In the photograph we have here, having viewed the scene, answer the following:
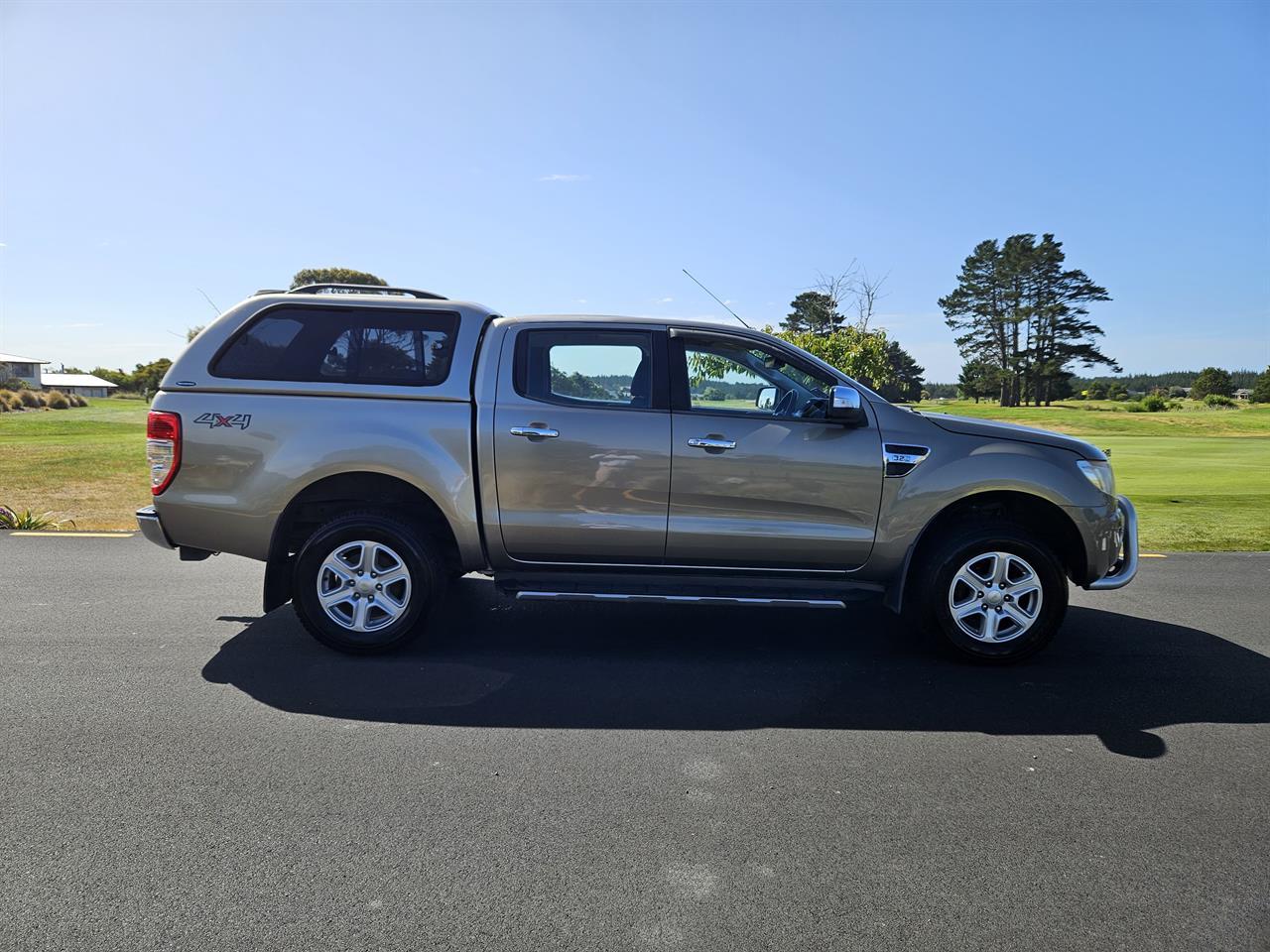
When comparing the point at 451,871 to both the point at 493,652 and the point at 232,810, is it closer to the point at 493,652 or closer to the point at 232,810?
the point at 232,810

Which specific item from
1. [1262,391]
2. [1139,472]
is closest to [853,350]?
[1139,472]

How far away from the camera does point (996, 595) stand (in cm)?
525

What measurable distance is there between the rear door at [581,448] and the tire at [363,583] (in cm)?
56

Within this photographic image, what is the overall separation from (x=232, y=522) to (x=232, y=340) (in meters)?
1.10

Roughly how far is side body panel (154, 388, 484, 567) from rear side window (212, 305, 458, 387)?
0.17 m

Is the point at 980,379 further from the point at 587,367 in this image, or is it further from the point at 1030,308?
the point at 587,367

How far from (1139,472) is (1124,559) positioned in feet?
48.9

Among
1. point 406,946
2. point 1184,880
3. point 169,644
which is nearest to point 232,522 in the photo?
point 169,644

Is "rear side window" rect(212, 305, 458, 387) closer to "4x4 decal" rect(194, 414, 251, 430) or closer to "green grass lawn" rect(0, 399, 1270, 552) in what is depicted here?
"4x4 decal" rect(194, 414, 251, 430)

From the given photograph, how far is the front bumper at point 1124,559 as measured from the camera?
17.9 ft

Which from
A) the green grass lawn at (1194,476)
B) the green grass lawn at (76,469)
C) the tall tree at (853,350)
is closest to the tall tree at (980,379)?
the green grass lawn at (1194,476)

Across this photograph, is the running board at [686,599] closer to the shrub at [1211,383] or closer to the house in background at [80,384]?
the shrub at [1211,383]

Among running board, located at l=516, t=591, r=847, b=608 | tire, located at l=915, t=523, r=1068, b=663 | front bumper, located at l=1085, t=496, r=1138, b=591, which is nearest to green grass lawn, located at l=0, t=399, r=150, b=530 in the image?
running board, located at l=516, t=591, r=847, b=608

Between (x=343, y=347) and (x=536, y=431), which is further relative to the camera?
(x=343, y=347)
